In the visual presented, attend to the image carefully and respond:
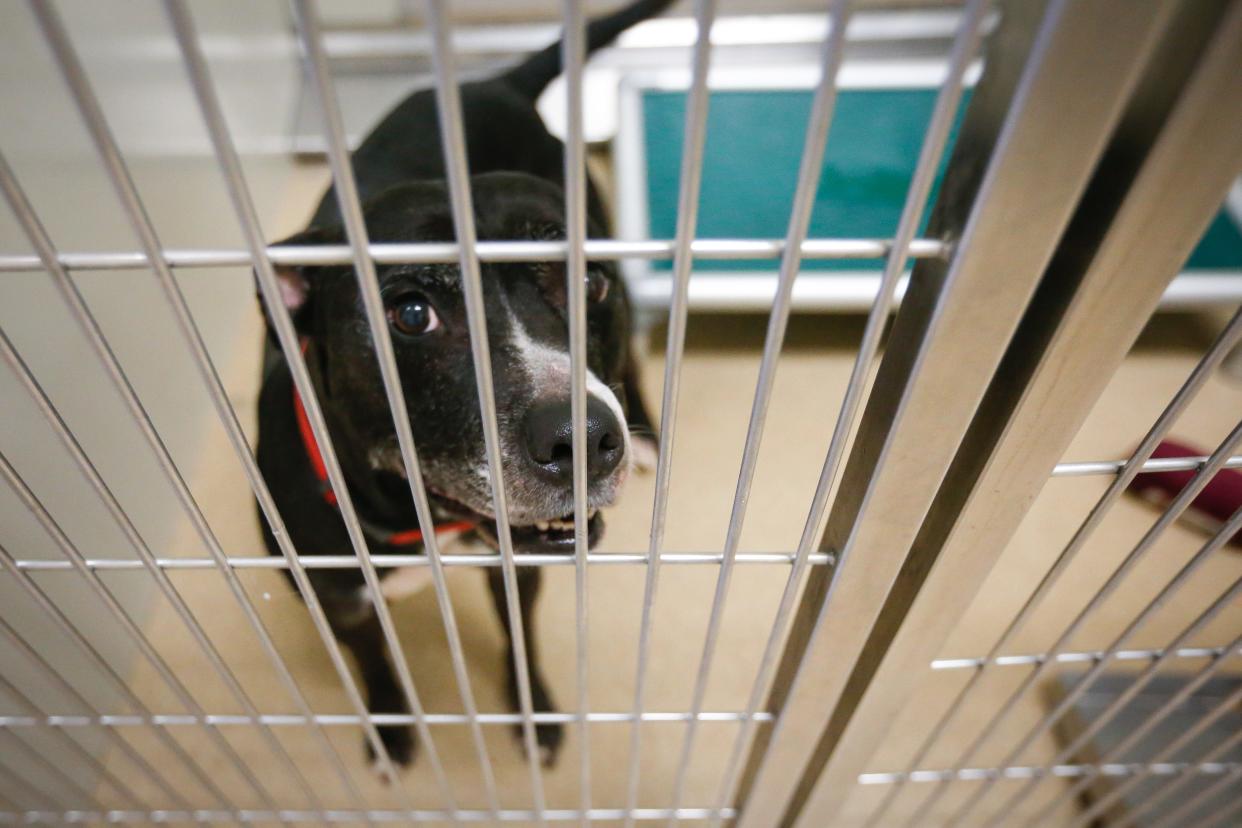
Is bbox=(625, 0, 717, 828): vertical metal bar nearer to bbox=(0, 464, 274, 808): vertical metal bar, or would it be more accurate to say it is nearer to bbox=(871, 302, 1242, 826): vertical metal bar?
bbox=(871, 302, 1242, 826): vertical metal bar

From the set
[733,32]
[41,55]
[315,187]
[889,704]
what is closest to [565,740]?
[889,704]

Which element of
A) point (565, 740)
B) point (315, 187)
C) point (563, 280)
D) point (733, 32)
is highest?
point (733, 32)

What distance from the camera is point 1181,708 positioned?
107 cm

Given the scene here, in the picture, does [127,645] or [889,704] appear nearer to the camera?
[889,704]

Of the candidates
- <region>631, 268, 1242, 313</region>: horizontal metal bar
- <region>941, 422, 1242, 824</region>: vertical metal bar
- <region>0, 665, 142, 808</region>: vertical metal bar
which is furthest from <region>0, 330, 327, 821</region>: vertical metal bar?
<region>631, 268, 1242, 313</region>: horizontal metal bar

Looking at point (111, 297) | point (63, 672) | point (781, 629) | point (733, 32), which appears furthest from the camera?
point (733, 32)

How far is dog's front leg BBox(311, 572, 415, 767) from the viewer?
94 cm

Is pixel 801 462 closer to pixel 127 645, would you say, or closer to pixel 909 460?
pixel 909 460

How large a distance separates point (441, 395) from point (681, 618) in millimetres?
626

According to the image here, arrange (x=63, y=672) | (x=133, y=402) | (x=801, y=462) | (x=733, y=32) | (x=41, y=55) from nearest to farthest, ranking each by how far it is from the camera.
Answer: (x=133, y=402)
(x=63, y=672)
(x=41, y=55)
(x=801, y=462)
(x=733, y=32)

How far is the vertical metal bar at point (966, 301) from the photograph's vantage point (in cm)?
30

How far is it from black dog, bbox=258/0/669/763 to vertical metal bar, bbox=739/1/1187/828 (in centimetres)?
22

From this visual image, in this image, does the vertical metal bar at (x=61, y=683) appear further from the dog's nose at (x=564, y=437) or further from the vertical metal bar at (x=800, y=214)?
the vertical metal bar at (x=800, y=214)

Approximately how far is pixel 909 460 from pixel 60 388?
100cm
